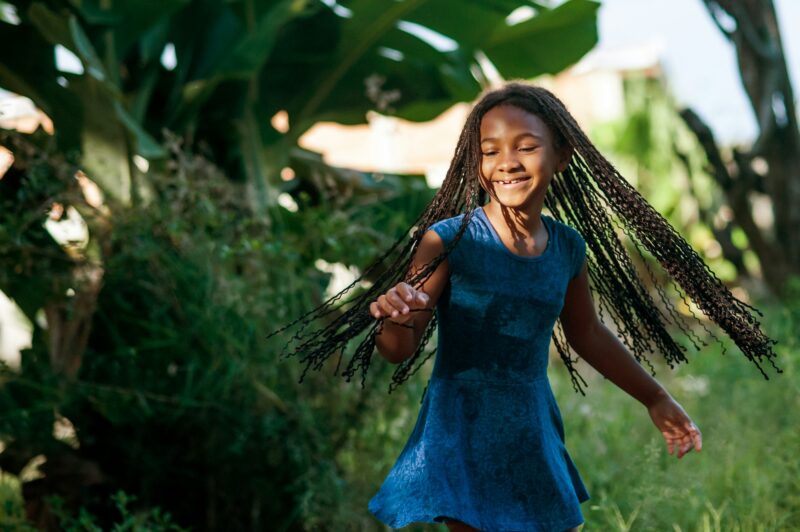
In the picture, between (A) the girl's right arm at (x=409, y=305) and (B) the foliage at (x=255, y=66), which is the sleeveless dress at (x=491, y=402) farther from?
(B) the foliage at (x=255, y=66)

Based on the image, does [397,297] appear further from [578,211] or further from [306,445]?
[306,445]

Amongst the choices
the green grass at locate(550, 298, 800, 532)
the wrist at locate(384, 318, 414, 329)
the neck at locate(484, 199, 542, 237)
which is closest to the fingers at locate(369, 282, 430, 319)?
the wrist at locate(384, 318, 414, 329)

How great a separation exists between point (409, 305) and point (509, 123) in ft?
1.68

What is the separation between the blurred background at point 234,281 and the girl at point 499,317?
0.86 metres

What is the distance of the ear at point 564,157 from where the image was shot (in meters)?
2.36

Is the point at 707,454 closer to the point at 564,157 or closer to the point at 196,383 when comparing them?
the point at 196,383

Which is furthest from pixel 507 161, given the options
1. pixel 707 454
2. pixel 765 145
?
pixel 765 145

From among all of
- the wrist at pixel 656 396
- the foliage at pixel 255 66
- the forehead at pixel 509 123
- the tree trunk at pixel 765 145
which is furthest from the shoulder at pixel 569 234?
the tree trunk at pixel 765 145

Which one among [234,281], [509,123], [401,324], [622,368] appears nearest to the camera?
[401,324]

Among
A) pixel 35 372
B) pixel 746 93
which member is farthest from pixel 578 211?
pixel 746 93

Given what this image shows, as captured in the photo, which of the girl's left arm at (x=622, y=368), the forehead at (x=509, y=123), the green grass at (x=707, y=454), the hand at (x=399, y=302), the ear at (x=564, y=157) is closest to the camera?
the hand at (x=399, y=302)

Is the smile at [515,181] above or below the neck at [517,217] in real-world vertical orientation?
above

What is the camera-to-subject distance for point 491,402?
7.49 feet

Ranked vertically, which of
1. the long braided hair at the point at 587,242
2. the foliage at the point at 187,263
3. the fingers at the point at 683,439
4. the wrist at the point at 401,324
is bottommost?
the fingers at the point at 683,439
